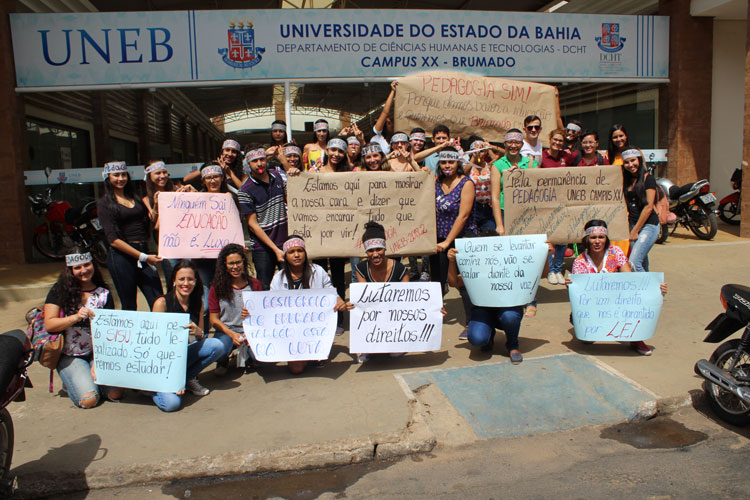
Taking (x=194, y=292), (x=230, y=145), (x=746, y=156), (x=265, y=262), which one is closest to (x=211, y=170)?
(x=230, y=145)

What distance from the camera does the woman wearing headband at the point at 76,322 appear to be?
4.21 m

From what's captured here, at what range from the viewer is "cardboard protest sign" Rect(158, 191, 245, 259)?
552cm

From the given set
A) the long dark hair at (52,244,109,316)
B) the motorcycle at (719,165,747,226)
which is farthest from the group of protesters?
the motorcycle at (719,165,747,226)

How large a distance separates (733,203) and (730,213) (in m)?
0.24

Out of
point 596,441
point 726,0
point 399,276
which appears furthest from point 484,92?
point 726,0

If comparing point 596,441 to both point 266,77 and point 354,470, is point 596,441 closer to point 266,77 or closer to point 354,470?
point 354,470

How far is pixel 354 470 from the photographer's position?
11.5 feet

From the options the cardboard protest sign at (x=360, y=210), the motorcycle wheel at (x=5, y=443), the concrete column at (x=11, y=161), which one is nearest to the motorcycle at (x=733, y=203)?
the cardboard protest sign at (x=360, y=210)

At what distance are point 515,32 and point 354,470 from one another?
353 inches

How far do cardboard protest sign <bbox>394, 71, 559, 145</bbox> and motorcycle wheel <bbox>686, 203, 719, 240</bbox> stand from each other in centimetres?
452

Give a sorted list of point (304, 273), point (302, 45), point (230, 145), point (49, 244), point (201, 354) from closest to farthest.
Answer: point (201, 354) → point (304, 273) → point (230, 145) → point (302, 45) → point (49, 244)

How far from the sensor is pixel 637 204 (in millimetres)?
6152

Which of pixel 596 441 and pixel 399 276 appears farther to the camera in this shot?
pixel 399 276

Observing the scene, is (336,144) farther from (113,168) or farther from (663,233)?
(663,233)
